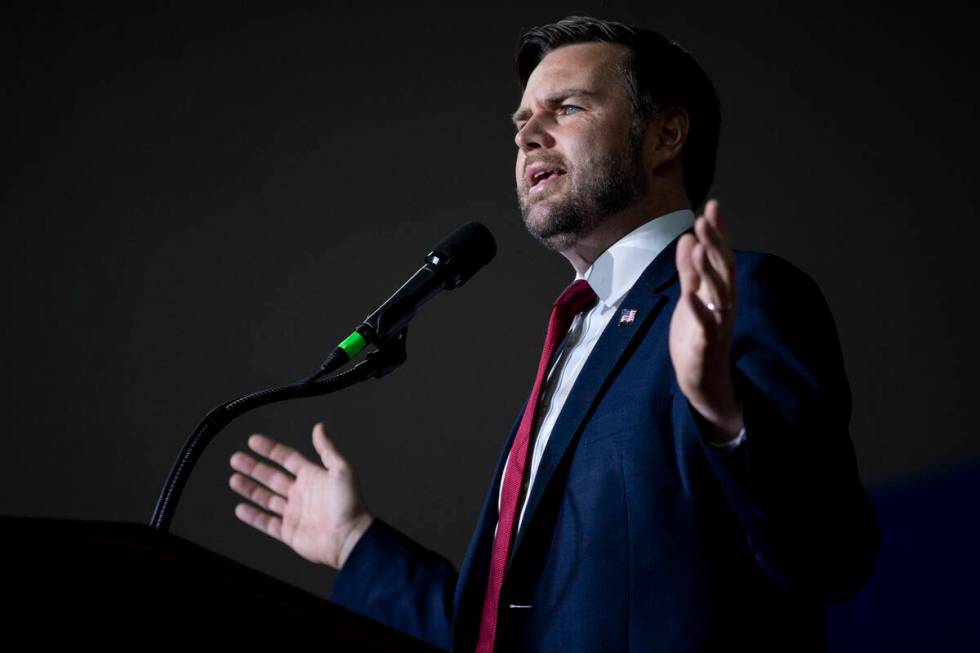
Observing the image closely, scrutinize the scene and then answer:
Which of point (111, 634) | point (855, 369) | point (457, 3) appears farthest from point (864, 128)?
point (111, 634)

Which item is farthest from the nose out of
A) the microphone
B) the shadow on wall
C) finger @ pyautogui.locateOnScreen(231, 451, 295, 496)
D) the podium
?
the shadow on wall

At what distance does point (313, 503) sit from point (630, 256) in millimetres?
573

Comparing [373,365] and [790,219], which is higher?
[790,219]

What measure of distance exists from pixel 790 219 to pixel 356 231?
1.19 meters

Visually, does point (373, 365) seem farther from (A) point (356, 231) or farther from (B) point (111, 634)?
(A) point (356, 231)

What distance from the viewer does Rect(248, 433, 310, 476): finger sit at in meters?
1.30

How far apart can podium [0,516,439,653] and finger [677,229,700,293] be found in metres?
0.39

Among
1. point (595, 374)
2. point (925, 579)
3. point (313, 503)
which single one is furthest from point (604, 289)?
point (925, 579)

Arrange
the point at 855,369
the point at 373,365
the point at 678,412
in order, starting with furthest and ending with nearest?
1. the point at 855,369
2. the point at 373,365
3. the point at 678,412

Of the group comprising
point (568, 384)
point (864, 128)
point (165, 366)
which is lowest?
point (568, 384)

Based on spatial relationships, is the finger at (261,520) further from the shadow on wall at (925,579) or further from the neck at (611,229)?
the shadow on wall at (925,579)

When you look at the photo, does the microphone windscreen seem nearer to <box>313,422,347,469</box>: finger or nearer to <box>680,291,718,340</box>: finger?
<box>313,422,347,469</box>: finger

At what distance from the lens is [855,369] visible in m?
2.40

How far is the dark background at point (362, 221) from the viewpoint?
96.4 inches
